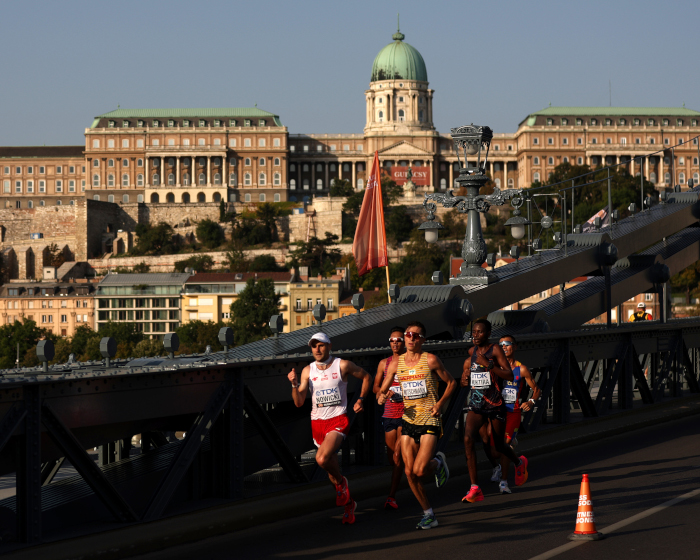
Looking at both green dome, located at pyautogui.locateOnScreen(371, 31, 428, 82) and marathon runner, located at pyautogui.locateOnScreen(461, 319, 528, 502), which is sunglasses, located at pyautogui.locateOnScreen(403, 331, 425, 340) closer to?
marathon runner, located at pyautogui.locateOnScreen(461, 319, 528, 502)

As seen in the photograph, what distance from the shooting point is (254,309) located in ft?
392

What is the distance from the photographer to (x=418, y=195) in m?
160

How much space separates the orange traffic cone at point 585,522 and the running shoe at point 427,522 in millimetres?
1250

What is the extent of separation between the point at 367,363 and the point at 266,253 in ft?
450

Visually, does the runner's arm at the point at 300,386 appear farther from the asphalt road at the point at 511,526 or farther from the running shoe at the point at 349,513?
the asphalt road at the point at 511,526

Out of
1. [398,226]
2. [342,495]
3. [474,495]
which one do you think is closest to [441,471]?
[474,495]

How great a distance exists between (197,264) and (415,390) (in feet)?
452

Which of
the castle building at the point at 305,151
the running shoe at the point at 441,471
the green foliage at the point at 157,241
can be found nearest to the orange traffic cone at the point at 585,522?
the running shoe at the point at 441,471

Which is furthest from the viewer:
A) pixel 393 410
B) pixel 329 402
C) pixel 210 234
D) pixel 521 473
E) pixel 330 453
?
pixel 210 234

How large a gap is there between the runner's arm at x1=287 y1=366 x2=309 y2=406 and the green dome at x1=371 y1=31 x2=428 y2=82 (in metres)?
171

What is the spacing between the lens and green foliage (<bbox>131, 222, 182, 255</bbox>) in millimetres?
152125

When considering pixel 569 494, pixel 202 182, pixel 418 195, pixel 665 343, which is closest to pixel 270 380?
pixel 569 494

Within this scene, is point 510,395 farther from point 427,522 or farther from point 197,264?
point 197,264

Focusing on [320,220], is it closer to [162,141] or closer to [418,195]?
[418,195]
